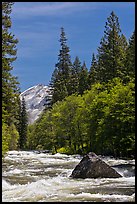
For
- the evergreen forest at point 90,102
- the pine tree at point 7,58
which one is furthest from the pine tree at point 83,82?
the pine tree at point 7,58

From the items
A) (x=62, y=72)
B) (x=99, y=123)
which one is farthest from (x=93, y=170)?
(x=62, y=72)

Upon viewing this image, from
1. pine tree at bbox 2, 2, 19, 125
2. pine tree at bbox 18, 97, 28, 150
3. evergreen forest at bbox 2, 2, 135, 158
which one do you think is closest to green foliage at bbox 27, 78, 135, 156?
evergreen forest at bbox 2, 2, 135, 158

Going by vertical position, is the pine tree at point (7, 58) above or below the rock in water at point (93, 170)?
above

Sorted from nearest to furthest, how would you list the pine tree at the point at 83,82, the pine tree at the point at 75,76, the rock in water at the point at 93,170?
1. the rock in water at the point at 93,170
2. the pine tree at the point at 83,82
3. the pine tree at the point at 75,76

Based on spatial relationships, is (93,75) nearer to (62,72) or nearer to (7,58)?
(62,72)

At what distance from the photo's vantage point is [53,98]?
7100 cm

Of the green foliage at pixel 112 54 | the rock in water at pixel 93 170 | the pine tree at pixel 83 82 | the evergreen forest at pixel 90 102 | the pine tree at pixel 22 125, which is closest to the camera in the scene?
the rock in water at pixel 93 170

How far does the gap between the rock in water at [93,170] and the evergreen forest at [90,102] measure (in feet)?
15.4

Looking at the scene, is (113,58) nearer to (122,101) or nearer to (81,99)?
(81,99)

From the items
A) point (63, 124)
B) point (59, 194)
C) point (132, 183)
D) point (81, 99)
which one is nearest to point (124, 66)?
point (81, 99)

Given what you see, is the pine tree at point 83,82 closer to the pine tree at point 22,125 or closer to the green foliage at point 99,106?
the green foliage at point 99,106

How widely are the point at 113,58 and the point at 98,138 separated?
20.3 metres

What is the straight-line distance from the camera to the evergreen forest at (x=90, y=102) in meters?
24.4

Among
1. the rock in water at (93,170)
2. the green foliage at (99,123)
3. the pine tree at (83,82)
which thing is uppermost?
the pine tree at (83,82)
